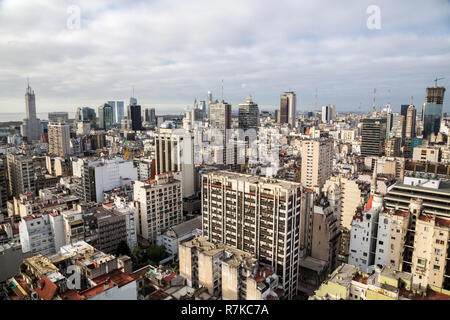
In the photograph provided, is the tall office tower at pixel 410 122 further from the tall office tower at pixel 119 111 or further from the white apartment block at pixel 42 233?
the tall office tower at pixel 119 111

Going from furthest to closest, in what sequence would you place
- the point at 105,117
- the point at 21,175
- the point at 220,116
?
the point at 105,117
the point at 220,116
the point at 21,175

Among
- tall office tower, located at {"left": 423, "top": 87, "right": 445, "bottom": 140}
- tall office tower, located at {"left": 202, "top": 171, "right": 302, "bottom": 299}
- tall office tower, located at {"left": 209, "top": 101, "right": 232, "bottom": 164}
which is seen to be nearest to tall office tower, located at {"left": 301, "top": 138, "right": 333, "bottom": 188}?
tall office tower, located at {"left": 202, "top": 171, "right": 302, "bottom": 299}

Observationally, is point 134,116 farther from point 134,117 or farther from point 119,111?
point 119,111

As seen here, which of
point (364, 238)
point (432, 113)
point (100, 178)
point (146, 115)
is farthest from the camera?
point (146, 115)

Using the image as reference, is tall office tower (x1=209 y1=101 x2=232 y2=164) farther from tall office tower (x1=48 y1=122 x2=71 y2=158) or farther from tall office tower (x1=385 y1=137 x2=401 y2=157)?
tall office tower (x1=385 y1=137 x2=401 y2=157)

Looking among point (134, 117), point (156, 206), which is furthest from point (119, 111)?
point (156, 206)

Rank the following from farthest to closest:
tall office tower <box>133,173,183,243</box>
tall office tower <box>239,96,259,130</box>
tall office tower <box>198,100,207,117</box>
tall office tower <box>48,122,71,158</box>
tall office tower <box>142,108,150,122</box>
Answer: tall office tower <box>142,108,150,122</box>, tall office tower <box>198,100,207,117</box>, tall office tower <box>239,96,259,130</box>, tall office tower <box>48,122,71,158</box>, tall office tower <box>133,173,183,243</box>
